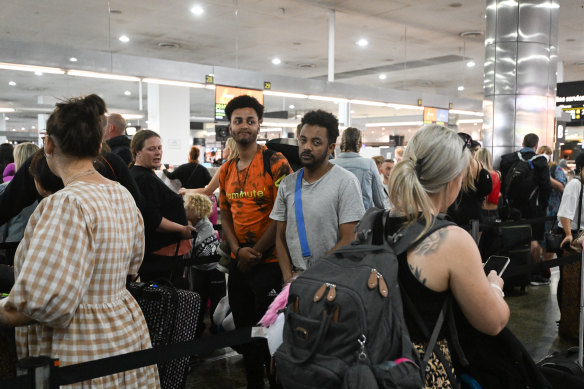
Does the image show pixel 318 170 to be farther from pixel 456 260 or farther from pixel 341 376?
pixel 341 376

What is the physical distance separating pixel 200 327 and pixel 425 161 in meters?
3.25

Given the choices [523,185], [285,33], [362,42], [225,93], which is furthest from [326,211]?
[362,42]

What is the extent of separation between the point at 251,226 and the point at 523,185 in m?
4.36

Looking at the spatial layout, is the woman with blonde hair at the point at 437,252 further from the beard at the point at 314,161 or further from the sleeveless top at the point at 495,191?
the sleeveless top at the point at 495,191

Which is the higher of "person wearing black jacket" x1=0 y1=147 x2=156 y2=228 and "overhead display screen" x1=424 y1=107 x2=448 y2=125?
"overhead display screen" x1=424 y1=107 x2=448 y2=125

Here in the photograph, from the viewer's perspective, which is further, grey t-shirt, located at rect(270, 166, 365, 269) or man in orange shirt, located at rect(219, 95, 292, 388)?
man in orange shirt, located at rect(219, 95, 292, 388)

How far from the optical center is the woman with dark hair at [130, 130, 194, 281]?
326 cm

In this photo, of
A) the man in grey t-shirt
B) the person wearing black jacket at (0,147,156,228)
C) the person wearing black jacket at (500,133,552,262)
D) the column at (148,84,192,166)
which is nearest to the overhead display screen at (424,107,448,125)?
the column at (148,84,192,166)

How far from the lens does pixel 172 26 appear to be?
441 inches

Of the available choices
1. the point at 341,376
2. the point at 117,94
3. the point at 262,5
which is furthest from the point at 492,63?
the point at 117,94

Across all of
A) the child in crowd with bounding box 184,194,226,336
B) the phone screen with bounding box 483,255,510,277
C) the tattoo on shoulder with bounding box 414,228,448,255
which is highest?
the tattoo on shoulder with bounding box 414,228,448,255

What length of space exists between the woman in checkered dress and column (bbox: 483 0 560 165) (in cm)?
723

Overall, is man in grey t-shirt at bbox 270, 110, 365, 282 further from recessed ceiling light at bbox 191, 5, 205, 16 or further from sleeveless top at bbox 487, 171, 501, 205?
recessed ceiling light at bbox 191, 5, 205, 16

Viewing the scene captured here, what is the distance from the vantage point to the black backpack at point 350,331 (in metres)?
1.31
